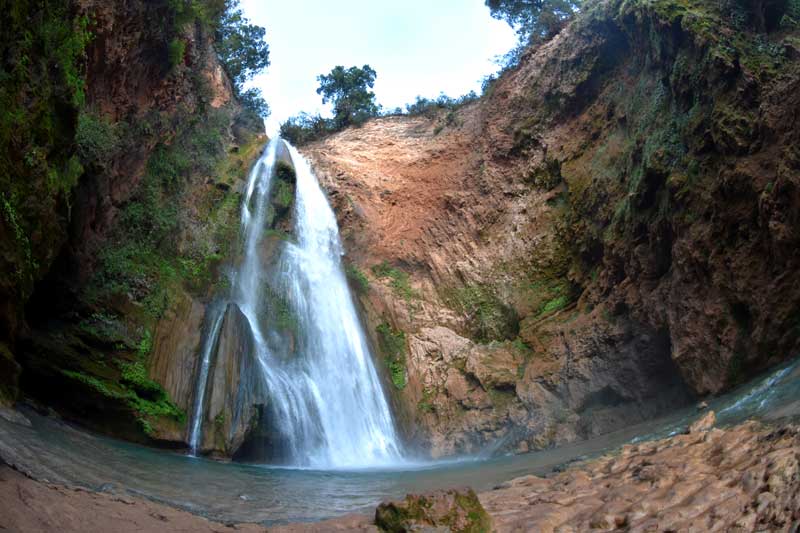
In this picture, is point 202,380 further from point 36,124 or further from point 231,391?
point 36,124

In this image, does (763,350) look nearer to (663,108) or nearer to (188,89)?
(663,108)

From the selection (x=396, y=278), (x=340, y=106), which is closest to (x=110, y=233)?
(x=396, y=278)

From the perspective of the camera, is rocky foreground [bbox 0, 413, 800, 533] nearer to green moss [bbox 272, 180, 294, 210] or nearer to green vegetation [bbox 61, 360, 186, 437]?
green vegetation [bbox 61, 360, 186, 437]

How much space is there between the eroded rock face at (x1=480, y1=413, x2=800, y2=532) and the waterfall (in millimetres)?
8206

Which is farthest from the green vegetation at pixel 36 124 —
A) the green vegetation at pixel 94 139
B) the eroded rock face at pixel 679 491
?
the eroded rock face at pixel 679 491

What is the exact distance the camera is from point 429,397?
1850cm

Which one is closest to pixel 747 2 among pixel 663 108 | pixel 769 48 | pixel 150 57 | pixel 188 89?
pixel 769 48

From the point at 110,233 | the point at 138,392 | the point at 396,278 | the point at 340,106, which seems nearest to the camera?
the point at 138,392

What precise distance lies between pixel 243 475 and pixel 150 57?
420 inches

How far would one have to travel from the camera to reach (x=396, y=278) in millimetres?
22516

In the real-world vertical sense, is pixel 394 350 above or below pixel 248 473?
above

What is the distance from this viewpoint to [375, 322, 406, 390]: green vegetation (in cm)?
1912

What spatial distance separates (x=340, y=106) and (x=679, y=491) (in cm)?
3146

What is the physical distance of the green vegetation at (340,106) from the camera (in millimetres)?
33750
